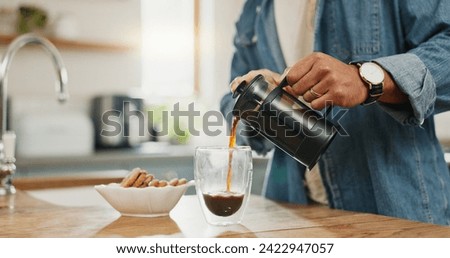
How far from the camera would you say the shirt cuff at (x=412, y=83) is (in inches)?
36.6

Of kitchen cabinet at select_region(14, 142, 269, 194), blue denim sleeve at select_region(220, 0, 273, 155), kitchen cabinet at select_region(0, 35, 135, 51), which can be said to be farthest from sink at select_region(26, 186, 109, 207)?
kitchen cabinet at select_region(0, 35, 135, 51)

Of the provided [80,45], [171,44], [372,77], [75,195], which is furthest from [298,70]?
[80,45]

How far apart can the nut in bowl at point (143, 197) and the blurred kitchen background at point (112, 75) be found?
1.21 metres

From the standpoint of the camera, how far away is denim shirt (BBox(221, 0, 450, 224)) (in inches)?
39.5

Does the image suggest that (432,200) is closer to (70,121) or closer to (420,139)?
(420,139)

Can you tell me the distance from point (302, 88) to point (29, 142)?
74.4 inches

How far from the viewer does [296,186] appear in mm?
1248

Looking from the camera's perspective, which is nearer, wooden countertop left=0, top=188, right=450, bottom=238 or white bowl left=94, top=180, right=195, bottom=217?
wooden countertop left=0, top=188, right=450, bottom=238

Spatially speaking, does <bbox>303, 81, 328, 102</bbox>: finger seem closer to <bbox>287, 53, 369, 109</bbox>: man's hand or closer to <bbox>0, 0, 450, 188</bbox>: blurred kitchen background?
<bbox>287, 53, 369, 109</bbox>: man's hand

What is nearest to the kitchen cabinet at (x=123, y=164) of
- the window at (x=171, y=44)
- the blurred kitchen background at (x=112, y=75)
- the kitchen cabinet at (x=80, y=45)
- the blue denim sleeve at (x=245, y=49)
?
the blurred kitchen background at (x=112, y=75)

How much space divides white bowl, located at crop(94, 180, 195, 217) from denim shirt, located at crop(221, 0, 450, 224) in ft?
1.20
